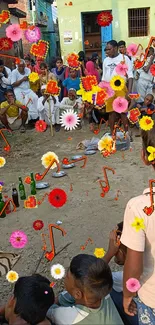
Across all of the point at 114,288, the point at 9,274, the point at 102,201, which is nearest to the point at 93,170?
the point at 102,201

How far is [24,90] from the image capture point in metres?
8.35

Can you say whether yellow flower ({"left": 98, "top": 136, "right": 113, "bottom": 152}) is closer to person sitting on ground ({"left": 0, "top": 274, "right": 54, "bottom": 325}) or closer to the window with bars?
person sitting on ground ({"left": 0, "top": 274, "right": 54, "bottom": 325})

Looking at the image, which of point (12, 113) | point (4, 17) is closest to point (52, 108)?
point (12, 113)

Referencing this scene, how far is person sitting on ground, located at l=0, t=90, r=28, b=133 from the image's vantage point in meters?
7.70

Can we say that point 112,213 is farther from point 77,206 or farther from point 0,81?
point 0,81

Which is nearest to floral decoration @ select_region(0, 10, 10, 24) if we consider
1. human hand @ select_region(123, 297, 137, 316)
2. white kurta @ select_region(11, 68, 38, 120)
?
human hand @ select_region(123, 297, 137, 316)

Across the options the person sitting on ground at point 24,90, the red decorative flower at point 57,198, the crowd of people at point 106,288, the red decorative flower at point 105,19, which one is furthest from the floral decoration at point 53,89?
the crowd of people at point 106,288

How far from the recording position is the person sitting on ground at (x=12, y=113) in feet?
25.2

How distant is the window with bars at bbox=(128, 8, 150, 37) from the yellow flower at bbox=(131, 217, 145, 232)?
13.7 m

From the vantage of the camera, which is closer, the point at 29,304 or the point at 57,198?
the point at 29,304

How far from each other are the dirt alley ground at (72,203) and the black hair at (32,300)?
3.36ft

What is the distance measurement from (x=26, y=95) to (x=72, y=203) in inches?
182

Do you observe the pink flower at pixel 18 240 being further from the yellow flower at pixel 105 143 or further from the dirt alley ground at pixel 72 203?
the yellow flower at pixel 105 143

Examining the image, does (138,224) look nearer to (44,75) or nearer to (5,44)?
(5,44)
